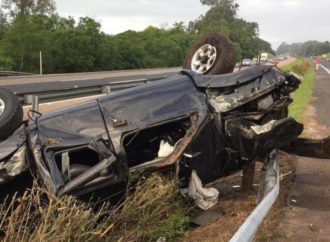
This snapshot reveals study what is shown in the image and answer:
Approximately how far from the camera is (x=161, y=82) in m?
5.10

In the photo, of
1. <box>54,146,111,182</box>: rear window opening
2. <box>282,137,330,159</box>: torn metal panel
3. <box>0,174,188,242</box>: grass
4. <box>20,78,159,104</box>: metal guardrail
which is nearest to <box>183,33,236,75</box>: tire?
<box>282,137,330,159</box>: torn metal panel

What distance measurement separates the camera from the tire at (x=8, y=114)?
16.5 feet

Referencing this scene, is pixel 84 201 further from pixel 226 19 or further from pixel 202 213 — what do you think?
pixel 226 19

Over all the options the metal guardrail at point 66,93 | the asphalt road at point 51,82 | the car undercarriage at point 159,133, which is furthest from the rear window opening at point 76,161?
the asphalt road at point 51,82

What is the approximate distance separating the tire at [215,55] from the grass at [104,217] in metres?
2.00

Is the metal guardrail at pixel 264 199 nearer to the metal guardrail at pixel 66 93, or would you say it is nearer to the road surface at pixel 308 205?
the road surface at pixel 308 205

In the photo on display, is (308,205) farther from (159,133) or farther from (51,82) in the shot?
(51,82)

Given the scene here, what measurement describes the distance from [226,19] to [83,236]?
131 metres

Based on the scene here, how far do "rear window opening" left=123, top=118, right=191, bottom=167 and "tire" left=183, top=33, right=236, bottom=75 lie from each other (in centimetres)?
153

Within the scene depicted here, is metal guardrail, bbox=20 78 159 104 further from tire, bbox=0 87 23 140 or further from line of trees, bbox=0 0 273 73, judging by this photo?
line of trees, bbox=0 0 273 73

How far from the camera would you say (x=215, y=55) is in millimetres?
6301

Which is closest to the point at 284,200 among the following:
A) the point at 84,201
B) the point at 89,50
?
the point at 84,201

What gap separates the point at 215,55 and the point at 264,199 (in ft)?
8.92

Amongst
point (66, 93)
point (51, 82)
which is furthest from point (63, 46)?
point (66, 93)
